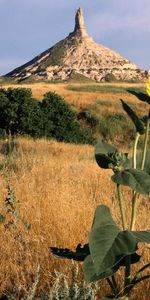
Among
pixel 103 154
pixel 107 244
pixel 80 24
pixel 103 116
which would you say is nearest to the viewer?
pixel 107 244

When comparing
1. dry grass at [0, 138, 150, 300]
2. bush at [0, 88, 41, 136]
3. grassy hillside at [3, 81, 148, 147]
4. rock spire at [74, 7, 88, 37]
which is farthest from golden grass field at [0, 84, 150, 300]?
rock spire at [74, 7, 88, 37]

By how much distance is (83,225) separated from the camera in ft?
13.8

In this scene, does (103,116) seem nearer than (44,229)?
No

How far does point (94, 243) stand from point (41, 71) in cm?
11172

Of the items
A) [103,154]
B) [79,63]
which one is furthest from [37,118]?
[79,63]

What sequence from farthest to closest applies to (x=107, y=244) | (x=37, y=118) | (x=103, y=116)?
(x=103, y=116)
(x=37, y=118)
(x=107, y=244)

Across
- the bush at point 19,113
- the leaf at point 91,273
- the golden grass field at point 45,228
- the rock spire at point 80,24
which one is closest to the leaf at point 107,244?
the leaf at point 91,273

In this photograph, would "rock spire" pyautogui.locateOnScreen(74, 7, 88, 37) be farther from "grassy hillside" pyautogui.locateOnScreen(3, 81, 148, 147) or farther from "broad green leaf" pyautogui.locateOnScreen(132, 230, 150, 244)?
"broad green leaf" pyautogui.locateOnScreen(132, 230, 150, 244)

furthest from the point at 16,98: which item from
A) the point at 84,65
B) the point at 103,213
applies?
the point at 84,65

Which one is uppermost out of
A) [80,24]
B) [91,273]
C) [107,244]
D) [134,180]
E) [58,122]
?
[80,24]

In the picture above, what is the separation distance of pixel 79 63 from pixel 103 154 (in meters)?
120

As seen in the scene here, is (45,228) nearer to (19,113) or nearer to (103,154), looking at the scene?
(103,154)

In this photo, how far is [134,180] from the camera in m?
1.68

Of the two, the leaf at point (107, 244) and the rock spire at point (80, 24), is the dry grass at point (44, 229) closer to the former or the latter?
the leaf at point (107, 244)
